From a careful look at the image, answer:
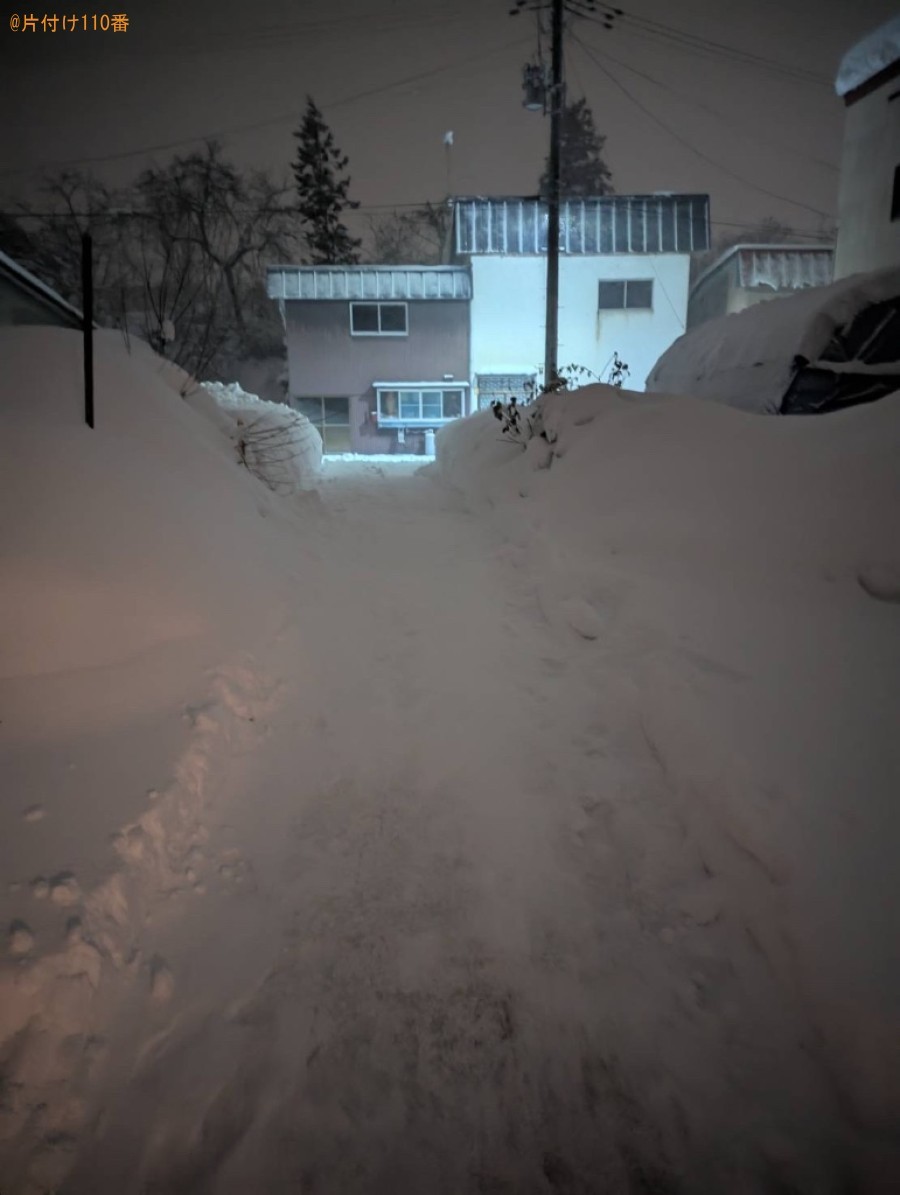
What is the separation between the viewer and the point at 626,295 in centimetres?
2005

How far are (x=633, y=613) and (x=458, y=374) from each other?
1818cm

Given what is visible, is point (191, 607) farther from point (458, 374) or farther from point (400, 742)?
point (458, 374)

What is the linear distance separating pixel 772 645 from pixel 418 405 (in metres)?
18.9

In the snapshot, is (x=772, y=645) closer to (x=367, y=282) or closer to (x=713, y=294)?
(x=367, y=282)

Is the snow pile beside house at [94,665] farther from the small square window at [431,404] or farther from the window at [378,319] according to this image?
the window at [378,319]

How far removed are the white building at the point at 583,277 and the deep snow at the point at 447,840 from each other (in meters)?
17.0

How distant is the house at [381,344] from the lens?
19797 millimetres

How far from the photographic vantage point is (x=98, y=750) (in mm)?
2576

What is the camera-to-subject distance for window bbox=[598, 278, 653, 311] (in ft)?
65.4

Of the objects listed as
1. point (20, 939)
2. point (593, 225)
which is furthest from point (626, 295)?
point (20, 939)

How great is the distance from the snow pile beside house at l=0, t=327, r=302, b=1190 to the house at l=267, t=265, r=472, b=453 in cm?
1609

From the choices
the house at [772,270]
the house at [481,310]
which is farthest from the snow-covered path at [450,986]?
the house at [772,270]

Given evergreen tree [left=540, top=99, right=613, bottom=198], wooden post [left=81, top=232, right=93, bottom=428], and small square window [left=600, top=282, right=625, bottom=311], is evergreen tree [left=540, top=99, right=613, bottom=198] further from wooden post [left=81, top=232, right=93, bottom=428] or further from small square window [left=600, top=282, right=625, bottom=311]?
wooden post [left=81, top=232, right=93, bottom=428]

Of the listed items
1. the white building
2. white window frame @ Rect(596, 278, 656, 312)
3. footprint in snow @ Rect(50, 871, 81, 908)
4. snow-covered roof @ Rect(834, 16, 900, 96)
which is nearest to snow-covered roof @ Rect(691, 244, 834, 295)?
the white building
